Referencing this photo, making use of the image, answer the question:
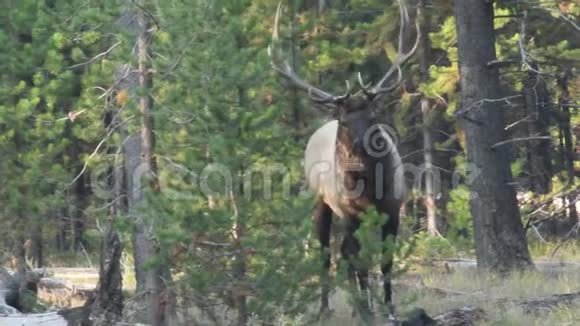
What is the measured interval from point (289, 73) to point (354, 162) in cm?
124

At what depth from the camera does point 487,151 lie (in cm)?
1259

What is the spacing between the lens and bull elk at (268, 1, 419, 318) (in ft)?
32.7

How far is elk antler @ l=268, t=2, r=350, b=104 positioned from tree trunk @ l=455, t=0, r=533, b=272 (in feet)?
9.63

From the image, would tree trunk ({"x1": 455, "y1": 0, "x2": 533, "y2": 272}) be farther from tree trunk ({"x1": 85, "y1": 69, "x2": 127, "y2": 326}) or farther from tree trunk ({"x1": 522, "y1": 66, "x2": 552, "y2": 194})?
tree trunk ({"x1": 522, "y1": 66, "x2": 552, "y2": 194})

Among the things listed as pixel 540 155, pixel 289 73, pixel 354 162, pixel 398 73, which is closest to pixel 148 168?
→ pixel 289 73

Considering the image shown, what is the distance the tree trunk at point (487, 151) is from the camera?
41.1 ft

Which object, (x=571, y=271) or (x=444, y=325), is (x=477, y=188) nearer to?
(x=571, y=271)

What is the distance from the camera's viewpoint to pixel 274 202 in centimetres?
798

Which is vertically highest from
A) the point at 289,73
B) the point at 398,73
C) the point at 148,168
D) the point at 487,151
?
the point at 398,73

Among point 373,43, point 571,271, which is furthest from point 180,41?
point 373,43

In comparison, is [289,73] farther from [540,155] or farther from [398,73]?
[540,155]

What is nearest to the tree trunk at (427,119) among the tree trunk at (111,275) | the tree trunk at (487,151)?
the tree trunk at (487,151)

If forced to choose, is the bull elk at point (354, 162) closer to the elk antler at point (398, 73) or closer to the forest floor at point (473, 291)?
the elk antler at point (398, 73)

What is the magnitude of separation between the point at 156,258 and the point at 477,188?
19.4 ft
